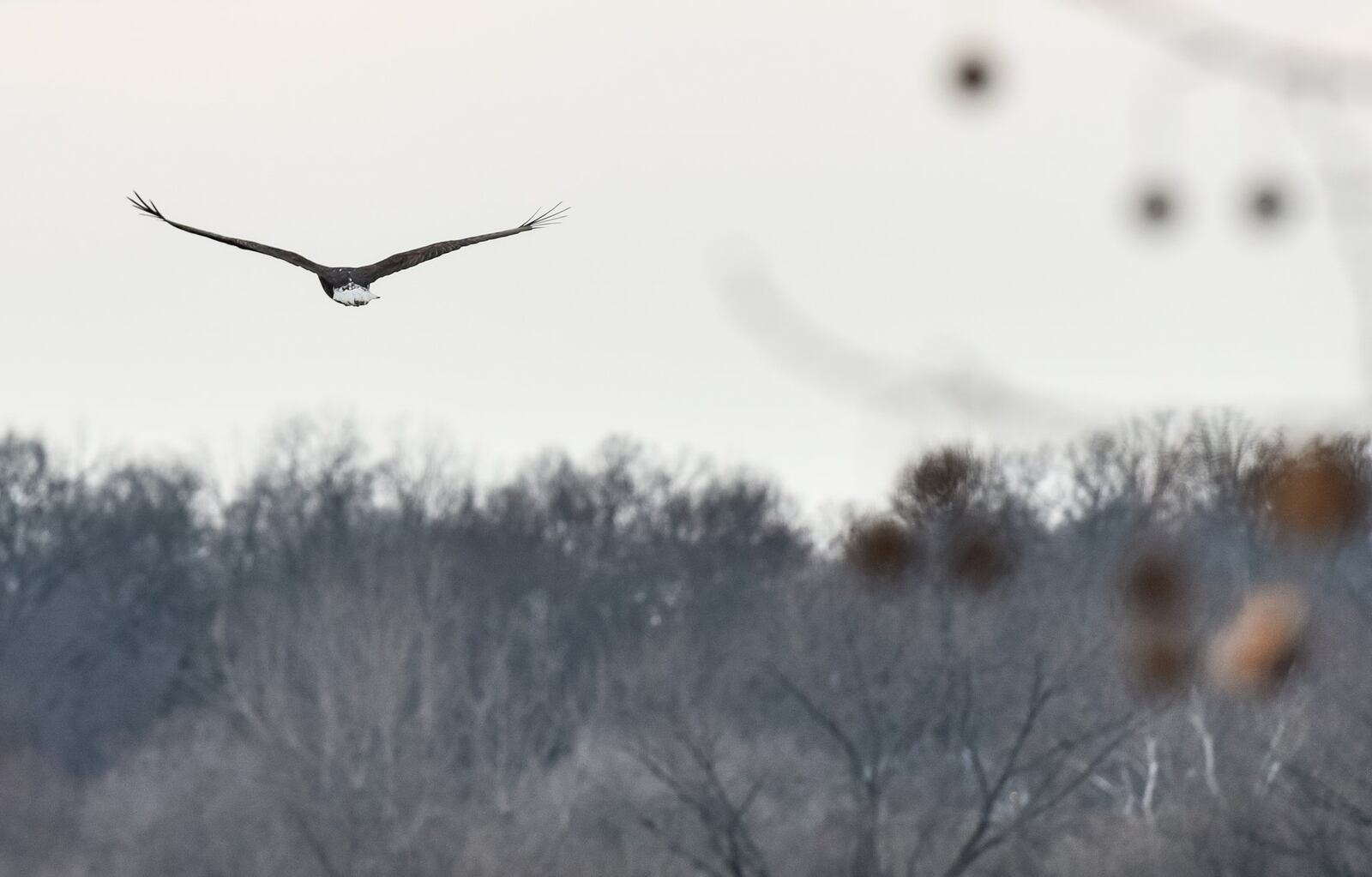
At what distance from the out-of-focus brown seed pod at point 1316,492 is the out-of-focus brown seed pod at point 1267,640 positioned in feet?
0.53

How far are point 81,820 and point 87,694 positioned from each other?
52.2 ft

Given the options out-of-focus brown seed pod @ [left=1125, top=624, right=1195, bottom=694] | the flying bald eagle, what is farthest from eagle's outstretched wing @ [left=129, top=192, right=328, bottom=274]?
out-of-focus brown seed pod @ [left=1125, top=624, right=1195, bottom=694]

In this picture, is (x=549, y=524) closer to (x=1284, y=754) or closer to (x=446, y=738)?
(x=446, y=738)

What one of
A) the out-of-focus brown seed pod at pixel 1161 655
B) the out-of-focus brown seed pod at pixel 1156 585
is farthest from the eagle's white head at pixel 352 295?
the out-of-focus brown seed pod at pixel 1156 585

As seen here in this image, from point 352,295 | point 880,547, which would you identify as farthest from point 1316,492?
point 352,295

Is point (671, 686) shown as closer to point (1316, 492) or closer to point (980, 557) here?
point (980, 557)

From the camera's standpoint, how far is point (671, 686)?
53.5m

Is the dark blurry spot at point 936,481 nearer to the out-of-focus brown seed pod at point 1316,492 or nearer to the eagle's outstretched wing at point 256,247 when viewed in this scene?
the out-of-focus brown seed pod at point 1316,492

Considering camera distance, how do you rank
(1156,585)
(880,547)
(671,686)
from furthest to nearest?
(671,686)
(880,547)
(1156,585)

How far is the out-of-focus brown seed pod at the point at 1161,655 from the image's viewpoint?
213 inches

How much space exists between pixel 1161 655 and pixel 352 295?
16.7ft

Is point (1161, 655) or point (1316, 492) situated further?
point (1161, 655)

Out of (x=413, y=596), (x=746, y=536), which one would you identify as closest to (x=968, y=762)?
(x=413, y=596)

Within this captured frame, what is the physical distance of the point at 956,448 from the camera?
14.5 ft
